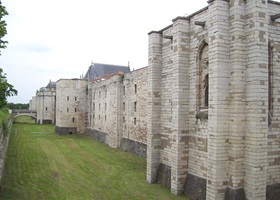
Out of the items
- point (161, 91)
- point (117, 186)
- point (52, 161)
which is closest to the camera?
point (117, 186)

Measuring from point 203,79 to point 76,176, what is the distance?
8.92 m

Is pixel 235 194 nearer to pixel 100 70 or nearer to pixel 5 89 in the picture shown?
pixel 5 89

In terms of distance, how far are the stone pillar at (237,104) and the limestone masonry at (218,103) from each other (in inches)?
1.3

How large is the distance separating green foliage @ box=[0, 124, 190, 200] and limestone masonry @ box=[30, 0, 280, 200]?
4.42 feet

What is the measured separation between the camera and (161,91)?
14.2 meters

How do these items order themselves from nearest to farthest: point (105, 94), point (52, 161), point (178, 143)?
point (178, 143) < point (52, 161) < point (105, 94)

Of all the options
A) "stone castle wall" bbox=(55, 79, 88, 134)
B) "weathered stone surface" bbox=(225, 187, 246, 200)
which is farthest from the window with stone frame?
"stone castle wall" bbox=(55, 79, 88, 134)

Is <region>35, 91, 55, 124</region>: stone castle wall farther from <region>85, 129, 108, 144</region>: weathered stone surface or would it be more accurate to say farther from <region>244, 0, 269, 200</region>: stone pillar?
<region>244, 0, 269, 200</region>: stone pillar

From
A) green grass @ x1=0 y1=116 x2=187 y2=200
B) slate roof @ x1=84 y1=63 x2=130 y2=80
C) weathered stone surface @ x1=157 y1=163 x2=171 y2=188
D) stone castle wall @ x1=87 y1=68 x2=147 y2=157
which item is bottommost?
green grass @ x1=0 y1=116 x2=187 y2=200

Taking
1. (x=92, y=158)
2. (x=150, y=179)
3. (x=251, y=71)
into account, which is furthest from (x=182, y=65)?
(x=92, y=158)

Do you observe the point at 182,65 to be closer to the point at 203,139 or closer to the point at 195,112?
the point at 195,112

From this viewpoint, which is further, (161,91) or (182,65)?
(161,91)

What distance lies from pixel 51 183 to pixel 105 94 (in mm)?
Result: 16638

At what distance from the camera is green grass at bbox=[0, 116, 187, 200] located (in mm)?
12188
